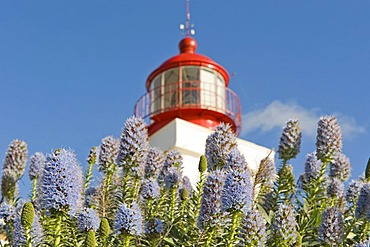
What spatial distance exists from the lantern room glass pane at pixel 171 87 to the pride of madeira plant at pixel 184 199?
33.1ft

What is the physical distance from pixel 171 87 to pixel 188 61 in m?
0.80

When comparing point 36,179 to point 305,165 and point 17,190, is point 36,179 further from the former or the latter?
point 305,165

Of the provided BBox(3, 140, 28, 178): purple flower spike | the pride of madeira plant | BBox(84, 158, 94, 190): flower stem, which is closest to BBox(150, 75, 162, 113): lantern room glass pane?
BBox(3, 140, 28, 178): purple flower spike

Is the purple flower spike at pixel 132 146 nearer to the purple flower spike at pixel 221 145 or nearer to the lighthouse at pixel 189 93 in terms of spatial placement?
the purple flower spike at pixel 221 145

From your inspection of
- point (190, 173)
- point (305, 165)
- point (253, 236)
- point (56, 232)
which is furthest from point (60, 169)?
point (190, 173)

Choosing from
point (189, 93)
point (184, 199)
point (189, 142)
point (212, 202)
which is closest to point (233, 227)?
point (212, 202)

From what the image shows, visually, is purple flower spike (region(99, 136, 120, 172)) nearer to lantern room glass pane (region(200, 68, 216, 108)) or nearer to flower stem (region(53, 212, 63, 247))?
flower stem (region(53, 212, 63, 247))

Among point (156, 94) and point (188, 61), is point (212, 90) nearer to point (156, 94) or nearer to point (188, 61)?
point (188, 61)

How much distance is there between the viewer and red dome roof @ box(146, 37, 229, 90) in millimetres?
15104

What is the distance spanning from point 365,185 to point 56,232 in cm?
189

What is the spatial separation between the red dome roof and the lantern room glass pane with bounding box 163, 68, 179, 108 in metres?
0.19

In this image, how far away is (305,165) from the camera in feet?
13.2

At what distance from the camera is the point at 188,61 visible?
15.1 m

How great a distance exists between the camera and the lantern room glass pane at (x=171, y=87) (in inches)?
588
